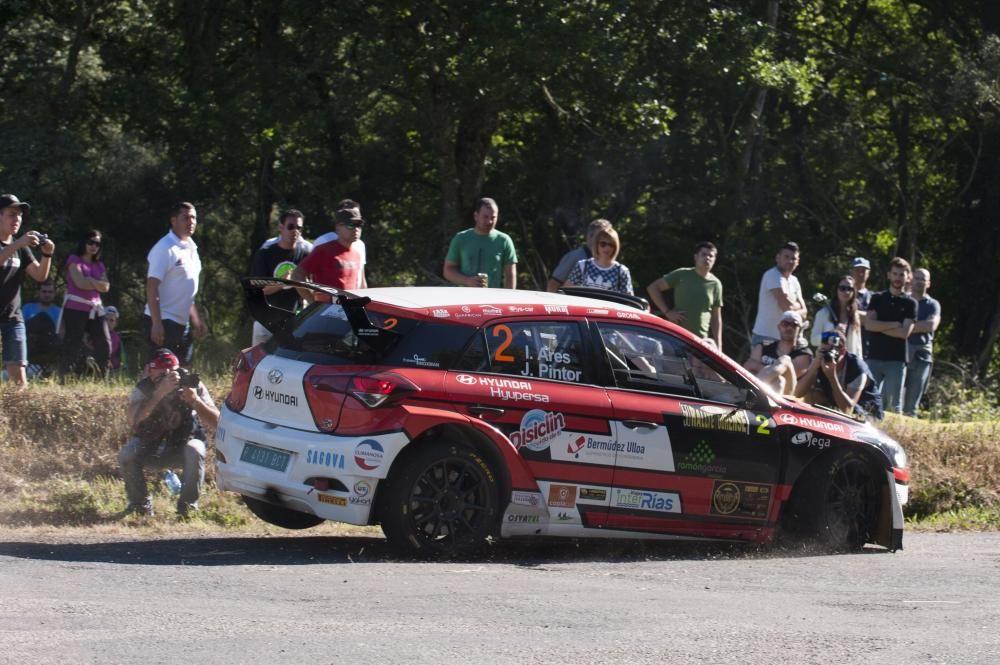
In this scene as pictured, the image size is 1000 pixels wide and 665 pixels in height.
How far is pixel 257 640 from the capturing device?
6.06m

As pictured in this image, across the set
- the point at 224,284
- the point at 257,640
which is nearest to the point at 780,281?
the point at 257,640

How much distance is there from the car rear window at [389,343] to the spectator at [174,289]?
3168 millimetres

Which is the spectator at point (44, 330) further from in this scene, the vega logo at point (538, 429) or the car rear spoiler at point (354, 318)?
the vega logo at point (538, 429)

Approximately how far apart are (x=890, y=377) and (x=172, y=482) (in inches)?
310

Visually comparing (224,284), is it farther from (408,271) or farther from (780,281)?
(780,281)

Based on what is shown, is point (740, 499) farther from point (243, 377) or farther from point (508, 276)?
point (508, 276)

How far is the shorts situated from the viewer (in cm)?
1166

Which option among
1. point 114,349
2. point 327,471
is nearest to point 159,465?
point 327,471

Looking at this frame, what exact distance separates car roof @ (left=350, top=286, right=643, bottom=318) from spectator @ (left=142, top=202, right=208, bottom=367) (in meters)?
3.10

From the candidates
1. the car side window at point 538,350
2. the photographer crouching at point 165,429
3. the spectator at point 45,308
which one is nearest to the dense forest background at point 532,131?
the spectator at point 45,308

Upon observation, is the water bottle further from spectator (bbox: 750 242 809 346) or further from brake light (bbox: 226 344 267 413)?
spectator (bbox: 750 242 809 346)

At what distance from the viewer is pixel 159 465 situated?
10055mm

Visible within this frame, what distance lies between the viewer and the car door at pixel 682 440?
901 cm

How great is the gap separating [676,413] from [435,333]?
171 centimetres
